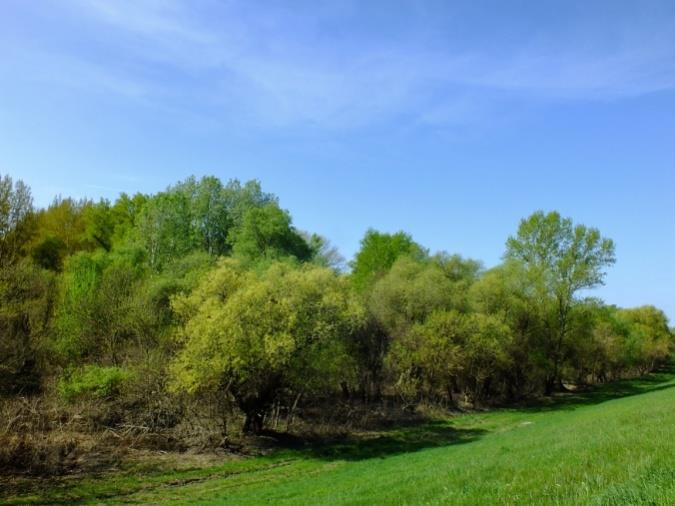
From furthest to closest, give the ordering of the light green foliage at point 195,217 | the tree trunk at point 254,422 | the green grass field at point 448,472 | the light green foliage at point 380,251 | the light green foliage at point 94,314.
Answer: the light green foliage at point 380,251 < the light green foliage at point 195,217 < the light green foliage at point 94,314 < the tree trunk at point 254,422 < the green grass field at point 448,472

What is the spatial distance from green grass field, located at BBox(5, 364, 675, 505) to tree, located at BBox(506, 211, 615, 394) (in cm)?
1525

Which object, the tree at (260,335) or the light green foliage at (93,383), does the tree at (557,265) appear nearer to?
the tree at (260,335)

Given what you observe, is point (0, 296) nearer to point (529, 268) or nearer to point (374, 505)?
point (374, 505)

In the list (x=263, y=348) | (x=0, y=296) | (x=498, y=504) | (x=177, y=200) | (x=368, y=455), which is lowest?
(x=368, y=455)

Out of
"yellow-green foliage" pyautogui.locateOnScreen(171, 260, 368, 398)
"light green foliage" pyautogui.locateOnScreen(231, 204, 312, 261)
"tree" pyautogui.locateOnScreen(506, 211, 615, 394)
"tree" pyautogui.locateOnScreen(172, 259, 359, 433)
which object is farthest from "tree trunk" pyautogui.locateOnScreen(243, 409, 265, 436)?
"tree" pyautogui.locateOnScreen(506, 211, 615, 394)

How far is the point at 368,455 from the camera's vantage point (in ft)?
97.2

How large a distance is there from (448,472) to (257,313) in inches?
731

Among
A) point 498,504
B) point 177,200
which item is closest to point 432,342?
point 177,200

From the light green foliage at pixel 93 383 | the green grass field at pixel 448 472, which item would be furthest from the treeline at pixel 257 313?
the green grass field at pixel 448 472

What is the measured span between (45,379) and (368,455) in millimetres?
19727

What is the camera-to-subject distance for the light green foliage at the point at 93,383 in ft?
94.5

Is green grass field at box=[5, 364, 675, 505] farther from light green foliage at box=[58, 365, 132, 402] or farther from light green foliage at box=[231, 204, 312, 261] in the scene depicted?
light green foliage at box=[231, 204, 312, 261]

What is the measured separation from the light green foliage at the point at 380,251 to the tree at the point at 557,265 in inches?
608

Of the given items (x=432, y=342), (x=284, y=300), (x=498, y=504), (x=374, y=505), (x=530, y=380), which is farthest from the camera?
(x=530, y=380)
